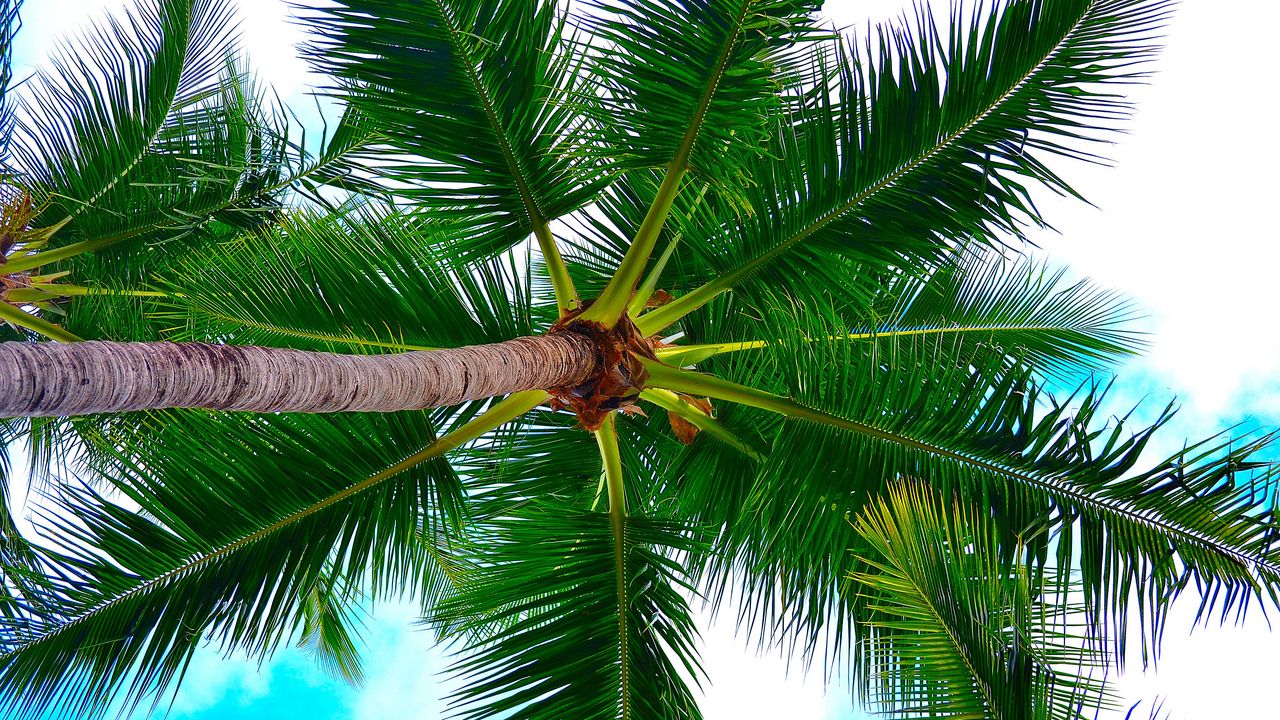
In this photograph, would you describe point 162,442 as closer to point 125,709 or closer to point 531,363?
point 125,709

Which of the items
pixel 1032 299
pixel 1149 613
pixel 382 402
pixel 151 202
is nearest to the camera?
pixel 382 402

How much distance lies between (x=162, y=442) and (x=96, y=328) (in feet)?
6.08

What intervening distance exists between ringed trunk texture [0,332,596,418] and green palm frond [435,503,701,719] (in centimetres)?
75

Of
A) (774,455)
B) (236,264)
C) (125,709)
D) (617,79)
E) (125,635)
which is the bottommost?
(125,709)

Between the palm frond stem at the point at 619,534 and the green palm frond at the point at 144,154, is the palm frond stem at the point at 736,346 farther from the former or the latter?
the green palm frond at the point at 144,154

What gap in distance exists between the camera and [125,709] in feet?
9.32

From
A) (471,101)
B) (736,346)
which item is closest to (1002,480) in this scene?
(736,346)

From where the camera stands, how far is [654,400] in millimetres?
4277

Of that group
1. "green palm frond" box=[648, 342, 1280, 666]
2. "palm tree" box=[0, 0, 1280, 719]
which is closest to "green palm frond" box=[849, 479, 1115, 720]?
"palm tree" box=[0, 0, 1280, 719]

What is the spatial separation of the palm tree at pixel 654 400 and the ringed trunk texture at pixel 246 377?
0.05ft

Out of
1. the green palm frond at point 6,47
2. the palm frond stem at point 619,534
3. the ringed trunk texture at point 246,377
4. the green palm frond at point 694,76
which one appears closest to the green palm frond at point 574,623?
the palm frond stem at point 619,534

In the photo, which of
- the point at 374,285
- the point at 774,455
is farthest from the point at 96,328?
the point at 774,455

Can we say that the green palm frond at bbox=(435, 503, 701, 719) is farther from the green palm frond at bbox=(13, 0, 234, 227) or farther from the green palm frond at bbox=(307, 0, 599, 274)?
the green palm frond at bbox=(13, 0, 234, 227)

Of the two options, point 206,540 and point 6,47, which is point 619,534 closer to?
point 206,540
